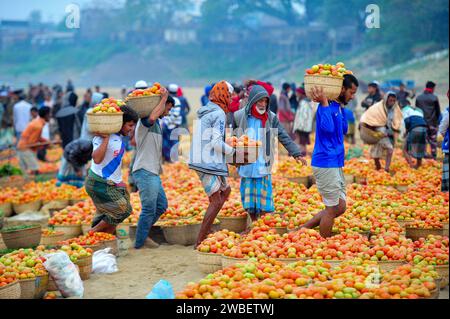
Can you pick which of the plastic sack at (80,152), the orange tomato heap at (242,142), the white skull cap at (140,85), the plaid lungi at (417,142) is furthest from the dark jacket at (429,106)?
the orange tomato heap at (242,142)

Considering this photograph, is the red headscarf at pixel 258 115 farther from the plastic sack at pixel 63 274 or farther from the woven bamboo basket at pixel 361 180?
the woven bamboo basket at pixel 361 180

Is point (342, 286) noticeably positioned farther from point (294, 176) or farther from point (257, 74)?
point (257, 74)

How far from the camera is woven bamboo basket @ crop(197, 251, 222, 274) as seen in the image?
23.4 feet

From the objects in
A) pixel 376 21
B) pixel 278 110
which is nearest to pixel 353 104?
pixel 278 110

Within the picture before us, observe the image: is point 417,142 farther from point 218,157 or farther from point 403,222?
point 218,157

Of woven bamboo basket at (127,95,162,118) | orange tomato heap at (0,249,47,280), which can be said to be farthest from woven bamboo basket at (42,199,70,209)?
orange tomato heap at (0,249,47,280)

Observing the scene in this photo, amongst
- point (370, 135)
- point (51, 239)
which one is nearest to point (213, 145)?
point (51, 239)

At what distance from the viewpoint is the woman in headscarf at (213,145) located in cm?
775

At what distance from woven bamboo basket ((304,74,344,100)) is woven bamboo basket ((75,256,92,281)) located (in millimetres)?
2695

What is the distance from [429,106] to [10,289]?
10792 millimetres

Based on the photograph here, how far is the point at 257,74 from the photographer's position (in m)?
68.8

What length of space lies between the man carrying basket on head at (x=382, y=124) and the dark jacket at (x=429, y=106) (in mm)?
2457

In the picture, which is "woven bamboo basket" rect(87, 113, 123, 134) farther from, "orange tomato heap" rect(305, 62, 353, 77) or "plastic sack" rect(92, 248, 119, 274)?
"orange tomato heap" rect(305, 62, 353, 77)
